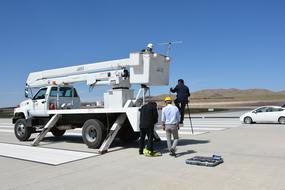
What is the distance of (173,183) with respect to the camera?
7.14m


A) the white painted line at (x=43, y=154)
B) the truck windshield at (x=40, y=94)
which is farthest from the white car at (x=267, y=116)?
the white painted line at (x=43, y=154)

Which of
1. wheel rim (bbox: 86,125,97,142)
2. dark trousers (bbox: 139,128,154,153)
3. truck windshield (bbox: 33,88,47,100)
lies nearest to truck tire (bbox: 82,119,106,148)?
wheel rim (bbox: 86,125,97,142)

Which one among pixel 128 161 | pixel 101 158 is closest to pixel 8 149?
pixel 101 158

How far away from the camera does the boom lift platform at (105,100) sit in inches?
475

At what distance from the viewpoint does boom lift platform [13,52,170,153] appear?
12.1 m

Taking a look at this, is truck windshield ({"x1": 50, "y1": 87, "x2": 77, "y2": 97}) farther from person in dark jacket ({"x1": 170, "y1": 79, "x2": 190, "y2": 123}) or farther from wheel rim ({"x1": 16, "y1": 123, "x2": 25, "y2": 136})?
person in dark jacket ({"x1": 170, "y1": 79, "x2": 190, "y2": 123})

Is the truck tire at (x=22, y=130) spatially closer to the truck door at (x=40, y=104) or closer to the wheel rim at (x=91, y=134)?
the truck door at (x=40, y=104)

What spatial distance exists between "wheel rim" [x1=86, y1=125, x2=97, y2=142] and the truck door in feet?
9.72

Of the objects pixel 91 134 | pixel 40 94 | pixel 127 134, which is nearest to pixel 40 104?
pixel 40 94

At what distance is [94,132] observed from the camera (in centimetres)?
1269

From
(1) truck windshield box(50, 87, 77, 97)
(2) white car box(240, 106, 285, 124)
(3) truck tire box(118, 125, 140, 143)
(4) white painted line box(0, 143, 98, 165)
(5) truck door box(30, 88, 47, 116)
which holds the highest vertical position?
(1) truck windshield box(50, 87, 77, 97)

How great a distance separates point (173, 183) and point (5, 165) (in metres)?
5.02

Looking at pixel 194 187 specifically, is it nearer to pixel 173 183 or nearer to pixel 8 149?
pixel 173 183

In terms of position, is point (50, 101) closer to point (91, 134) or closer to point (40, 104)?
point (40, 104)
